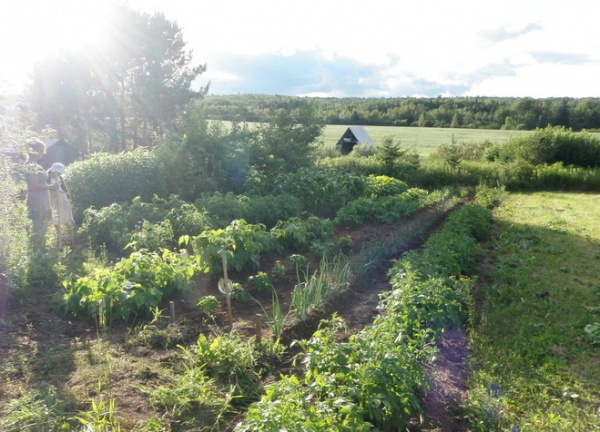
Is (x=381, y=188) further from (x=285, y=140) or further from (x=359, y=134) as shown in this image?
(x=359, y=134)

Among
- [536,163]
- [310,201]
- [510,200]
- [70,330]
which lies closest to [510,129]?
[536,163]

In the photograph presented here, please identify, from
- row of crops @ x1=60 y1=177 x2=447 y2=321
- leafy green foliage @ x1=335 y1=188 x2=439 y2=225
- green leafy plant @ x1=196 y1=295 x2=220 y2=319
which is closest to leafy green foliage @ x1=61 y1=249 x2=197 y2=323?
row of crops @ x1=60 y1=177 x2=447 y2=321

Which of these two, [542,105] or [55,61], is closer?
[55,61]

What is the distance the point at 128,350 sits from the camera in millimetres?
3697

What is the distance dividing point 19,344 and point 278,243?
3616mm

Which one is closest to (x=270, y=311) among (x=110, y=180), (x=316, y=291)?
(x=316, y=291)

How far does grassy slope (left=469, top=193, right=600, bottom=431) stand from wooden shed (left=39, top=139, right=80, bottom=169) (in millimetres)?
20652

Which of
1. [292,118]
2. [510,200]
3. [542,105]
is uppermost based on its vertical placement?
[542,105]

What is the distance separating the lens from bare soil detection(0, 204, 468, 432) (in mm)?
3055

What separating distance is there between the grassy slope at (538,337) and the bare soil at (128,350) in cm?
25

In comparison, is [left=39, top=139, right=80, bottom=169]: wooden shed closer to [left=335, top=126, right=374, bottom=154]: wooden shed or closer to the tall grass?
[left=335, top=126, right=374, bottom=154]: wooden shed

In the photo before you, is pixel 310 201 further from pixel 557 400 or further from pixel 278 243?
pixel 557 400

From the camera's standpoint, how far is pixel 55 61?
942 inches

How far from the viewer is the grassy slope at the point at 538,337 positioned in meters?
3.16
